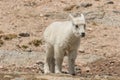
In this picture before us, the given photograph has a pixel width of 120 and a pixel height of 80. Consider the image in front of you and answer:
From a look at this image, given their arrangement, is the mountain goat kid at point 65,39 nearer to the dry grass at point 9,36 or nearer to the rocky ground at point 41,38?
the rocky ground at point 41,38

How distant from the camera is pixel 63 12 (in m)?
27.3

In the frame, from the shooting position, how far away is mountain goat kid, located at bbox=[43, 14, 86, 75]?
1423 centimetres

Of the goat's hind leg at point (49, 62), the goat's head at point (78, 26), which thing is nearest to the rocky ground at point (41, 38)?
the goat's hind leg at point (49, 62)

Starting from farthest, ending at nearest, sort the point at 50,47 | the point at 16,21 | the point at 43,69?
the point at 16,21, the point at 43,69, the point at 50,47

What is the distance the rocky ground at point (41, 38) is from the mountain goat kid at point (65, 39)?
2.47ft

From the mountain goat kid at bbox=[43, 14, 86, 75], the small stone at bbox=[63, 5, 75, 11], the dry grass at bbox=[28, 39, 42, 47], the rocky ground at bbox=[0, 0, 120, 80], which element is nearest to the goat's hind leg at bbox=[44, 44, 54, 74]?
the mountain goat kid at bbox=[43, 14, 86, 75]

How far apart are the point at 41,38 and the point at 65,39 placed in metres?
8.24

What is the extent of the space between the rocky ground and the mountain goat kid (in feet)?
2.47

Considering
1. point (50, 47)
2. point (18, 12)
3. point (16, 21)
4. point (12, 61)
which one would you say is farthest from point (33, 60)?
point (18, 12)

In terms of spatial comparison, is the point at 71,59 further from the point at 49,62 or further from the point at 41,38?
the point at 41,38

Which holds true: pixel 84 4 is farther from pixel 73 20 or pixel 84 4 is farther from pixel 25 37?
pixel 73 20

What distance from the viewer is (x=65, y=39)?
47.9 ft

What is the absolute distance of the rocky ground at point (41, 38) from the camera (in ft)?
57.6

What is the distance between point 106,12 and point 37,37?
16.8 ft
